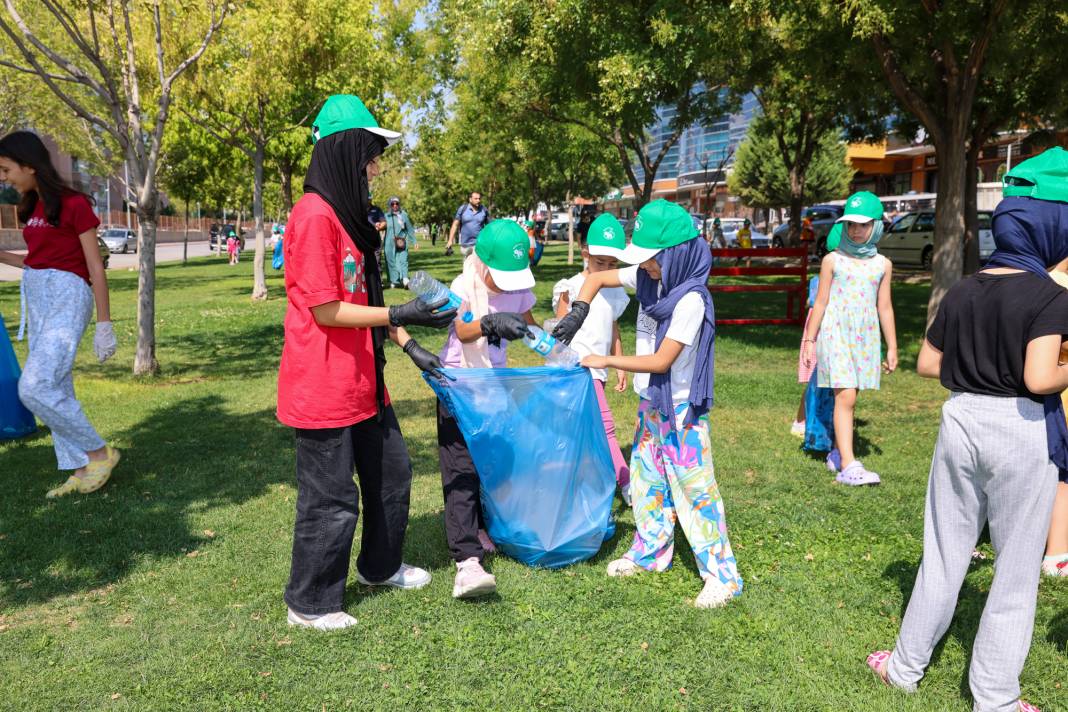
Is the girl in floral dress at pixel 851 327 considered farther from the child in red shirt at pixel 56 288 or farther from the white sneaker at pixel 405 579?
the child in red shirt at pixel 56 288

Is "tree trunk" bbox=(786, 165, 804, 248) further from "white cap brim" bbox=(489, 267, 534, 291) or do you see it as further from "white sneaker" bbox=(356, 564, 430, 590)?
"white sneaker" bbox=(356, 564, 430, 590)

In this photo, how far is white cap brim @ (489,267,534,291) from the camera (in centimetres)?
386

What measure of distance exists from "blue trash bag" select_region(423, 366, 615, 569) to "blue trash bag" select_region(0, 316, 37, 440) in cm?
399

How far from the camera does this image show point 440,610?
367 centimetres

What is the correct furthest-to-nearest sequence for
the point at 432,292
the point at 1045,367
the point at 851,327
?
the point at 851,327 → the point at 432,292 → the point at 1045,367

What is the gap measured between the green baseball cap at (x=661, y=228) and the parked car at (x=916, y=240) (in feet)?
74.4

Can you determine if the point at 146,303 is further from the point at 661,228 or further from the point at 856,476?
the point at 856,476

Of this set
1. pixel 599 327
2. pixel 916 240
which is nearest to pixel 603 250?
pixel 599 327

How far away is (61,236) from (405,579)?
295 cm

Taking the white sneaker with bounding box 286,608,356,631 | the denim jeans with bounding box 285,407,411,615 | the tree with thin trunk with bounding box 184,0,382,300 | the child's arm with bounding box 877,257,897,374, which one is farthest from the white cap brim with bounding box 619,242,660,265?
the tree with thin trunk with bounding box 184,0,382,300

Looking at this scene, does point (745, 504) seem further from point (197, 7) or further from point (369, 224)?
point (197, 7)

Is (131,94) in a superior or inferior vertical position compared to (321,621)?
superior

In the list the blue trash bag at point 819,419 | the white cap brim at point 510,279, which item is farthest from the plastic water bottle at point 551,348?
the blue trash bag at point 819,419

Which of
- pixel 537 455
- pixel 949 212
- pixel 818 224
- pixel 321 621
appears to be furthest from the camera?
pixel 818 224
